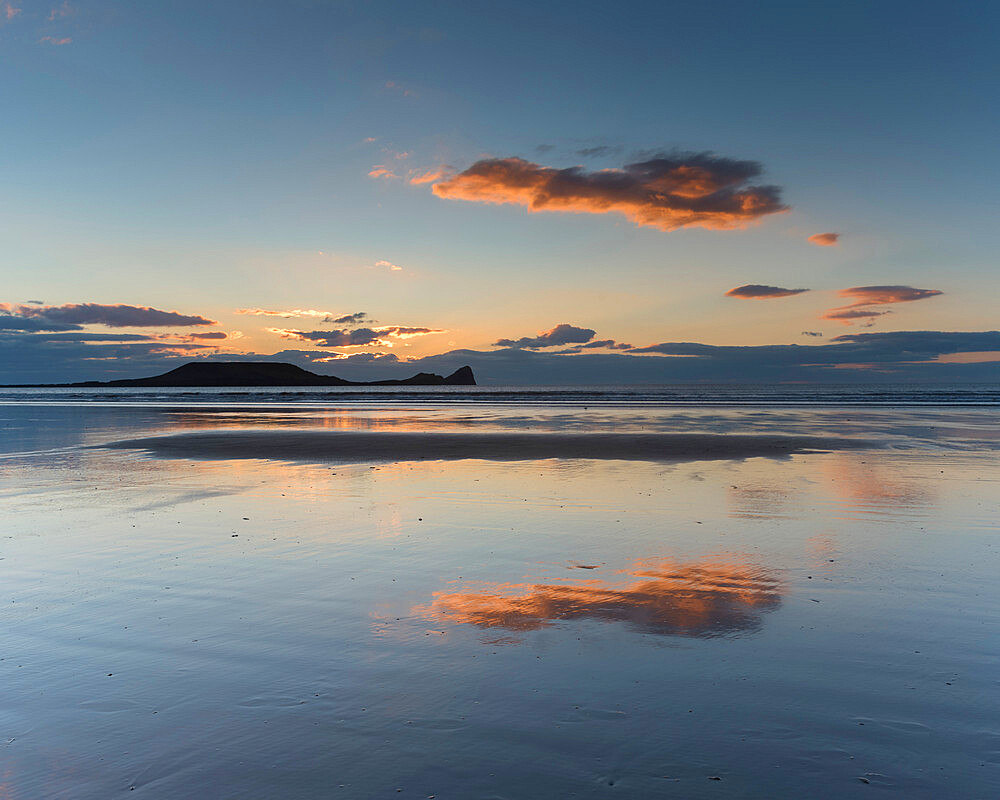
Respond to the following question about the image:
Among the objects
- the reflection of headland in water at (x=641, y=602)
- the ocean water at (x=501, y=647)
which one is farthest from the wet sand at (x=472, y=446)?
the reflection of headland in water at (x=641, y=602)

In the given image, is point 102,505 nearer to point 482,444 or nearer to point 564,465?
point 564,465

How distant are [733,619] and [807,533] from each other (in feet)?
14.6

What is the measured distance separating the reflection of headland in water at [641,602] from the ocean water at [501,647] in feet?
0.13

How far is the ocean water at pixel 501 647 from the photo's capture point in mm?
3971

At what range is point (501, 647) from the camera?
19.0 feet

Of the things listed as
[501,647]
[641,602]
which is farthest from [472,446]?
[501,647]

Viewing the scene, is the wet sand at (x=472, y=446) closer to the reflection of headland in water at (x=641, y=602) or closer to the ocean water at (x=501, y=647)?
the ocean water at (x=501, y=647)

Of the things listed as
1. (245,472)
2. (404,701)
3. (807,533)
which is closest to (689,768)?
(404,701)

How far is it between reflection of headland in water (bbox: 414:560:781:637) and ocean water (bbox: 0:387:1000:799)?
0.13ft

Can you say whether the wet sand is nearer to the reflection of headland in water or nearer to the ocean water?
the ocean water

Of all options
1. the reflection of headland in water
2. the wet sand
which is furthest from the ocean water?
the wet sand

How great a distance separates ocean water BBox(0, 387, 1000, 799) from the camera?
3.97m

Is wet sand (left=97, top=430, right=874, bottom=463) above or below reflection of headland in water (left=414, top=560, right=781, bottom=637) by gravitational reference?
above

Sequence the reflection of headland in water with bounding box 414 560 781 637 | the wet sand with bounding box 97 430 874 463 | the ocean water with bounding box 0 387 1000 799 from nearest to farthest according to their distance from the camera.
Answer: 1. the ocean water with bounding box 0 387 1000 799
2. the reflection of headland in water with bounding box 414 560 781 637
3. the wet sand with bounding box 97 430 874 463
